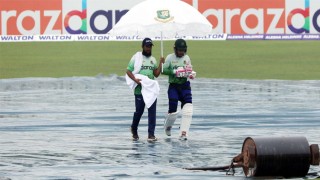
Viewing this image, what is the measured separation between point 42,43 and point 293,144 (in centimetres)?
3593

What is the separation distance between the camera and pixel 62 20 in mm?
47000

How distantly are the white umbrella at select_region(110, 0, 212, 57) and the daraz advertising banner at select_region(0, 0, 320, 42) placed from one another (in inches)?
913

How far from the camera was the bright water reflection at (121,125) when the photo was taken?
1652 cm

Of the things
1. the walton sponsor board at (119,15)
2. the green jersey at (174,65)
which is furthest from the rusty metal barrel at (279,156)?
the walton sponsor board at (119,15)

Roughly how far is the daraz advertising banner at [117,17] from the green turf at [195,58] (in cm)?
74

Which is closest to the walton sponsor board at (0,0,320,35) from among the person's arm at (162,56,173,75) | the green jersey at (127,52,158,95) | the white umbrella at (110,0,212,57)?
the white umbrella at (110,0,212,57)

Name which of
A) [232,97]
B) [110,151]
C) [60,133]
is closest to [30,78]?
[232,97]

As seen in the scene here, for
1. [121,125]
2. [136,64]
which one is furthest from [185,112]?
[121,125]

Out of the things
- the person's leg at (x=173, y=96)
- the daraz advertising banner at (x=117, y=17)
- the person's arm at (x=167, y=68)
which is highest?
the daraz advertising banner at (x=117, y=17)

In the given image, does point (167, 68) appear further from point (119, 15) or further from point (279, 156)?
point (119, 15)

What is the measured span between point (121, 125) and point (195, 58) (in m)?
21.5

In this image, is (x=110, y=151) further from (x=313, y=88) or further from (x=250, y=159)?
(x=313, y=88)

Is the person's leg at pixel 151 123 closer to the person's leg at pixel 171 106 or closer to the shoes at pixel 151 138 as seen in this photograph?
the shoes at pixel 151 138

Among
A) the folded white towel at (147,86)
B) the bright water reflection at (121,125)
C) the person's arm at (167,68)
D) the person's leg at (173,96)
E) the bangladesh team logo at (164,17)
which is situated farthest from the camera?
the bangladesh team logo at (164,17)
